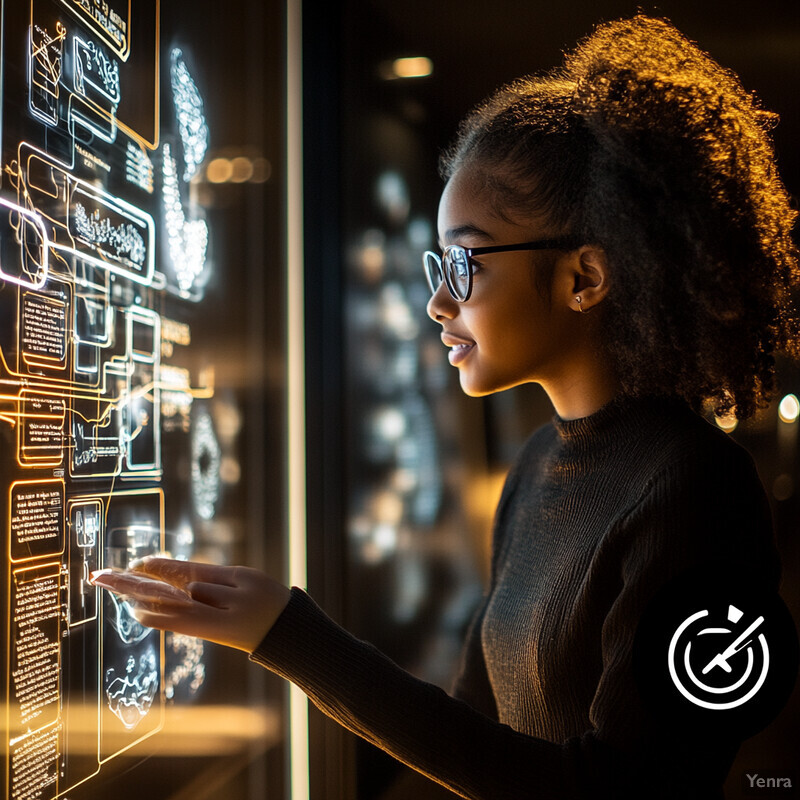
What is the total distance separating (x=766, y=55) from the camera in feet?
5.02

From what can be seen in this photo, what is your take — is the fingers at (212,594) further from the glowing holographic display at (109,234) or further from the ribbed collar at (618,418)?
the ribbed collar at (618,418)

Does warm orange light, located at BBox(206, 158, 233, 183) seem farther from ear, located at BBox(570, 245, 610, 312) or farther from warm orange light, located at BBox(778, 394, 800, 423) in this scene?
warm orange light, located at BBox(778, 394, 800, 423)

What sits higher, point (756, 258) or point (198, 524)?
point (756, 258)

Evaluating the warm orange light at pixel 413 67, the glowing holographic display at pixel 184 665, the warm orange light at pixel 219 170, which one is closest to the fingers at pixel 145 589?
the glowing holographic display at pixel 184 665

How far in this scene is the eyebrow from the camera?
0.99m

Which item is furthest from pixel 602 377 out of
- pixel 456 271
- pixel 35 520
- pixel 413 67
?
pixel 413 67

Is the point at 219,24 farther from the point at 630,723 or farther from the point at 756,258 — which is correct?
the point at 630,723

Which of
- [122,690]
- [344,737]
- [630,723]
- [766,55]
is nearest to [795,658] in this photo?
[630,723]

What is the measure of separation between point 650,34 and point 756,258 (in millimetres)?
375

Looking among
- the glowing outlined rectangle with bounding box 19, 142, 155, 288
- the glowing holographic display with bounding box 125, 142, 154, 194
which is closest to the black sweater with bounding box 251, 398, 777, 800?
the glowing outlined rectangle with bounding box 19, 142, 155, 288

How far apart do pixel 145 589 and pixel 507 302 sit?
562mm

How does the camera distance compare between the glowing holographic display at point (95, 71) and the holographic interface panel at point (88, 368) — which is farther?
the glowing holographic display at point (95, 71)

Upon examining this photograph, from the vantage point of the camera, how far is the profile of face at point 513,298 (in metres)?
0.98

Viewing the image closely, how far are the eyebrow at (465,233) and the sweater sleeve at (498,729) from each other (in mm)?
448
